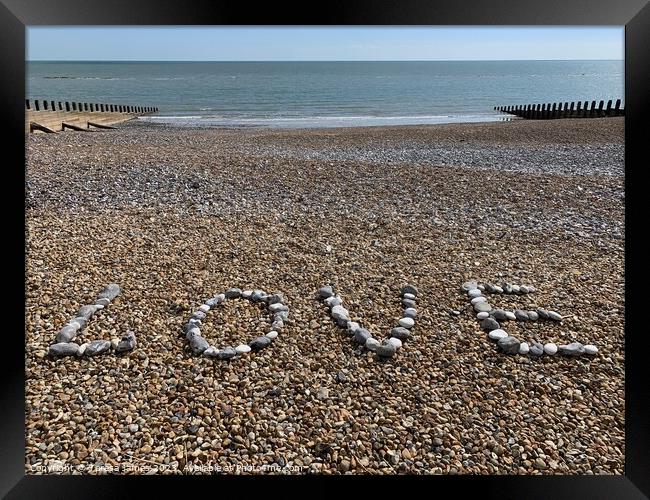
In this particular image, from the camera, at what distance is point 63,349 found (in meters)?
3.55

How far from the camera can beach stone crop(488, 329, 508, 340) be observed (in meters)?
3.84

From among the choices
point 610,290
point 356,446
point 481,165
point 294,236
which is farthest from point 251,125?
point 356,446

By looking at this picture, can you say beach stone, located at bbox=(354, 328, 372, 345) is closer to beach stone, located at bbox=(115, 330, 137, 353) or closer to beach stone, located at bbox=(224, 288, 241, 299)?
beach stone, located at bbox=(224, 288, 241, 299)

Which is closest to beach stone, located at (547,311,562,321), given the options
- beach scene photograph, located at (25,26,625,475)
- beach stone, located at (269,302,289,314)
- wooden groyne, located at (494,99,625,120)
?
beach scene photograph, located at (25,26,625,475)

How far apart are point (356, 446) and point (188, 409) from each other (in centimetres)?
98

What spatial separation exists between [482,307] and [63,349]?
124 inches

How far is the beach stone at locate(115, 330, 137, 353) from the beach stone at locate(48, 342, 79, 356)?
0.88 feet

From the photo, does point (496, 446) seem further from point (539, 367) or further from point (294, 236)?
point (294, 236)

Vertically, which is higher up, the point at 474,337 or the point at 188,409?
the point at 474,337

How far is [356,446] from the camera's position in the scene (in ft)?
9.02

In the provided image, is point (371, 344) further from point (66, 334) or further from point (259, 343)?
point (66, 334)

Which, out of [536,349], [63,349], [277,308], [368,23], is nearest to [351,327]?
[277,308]
